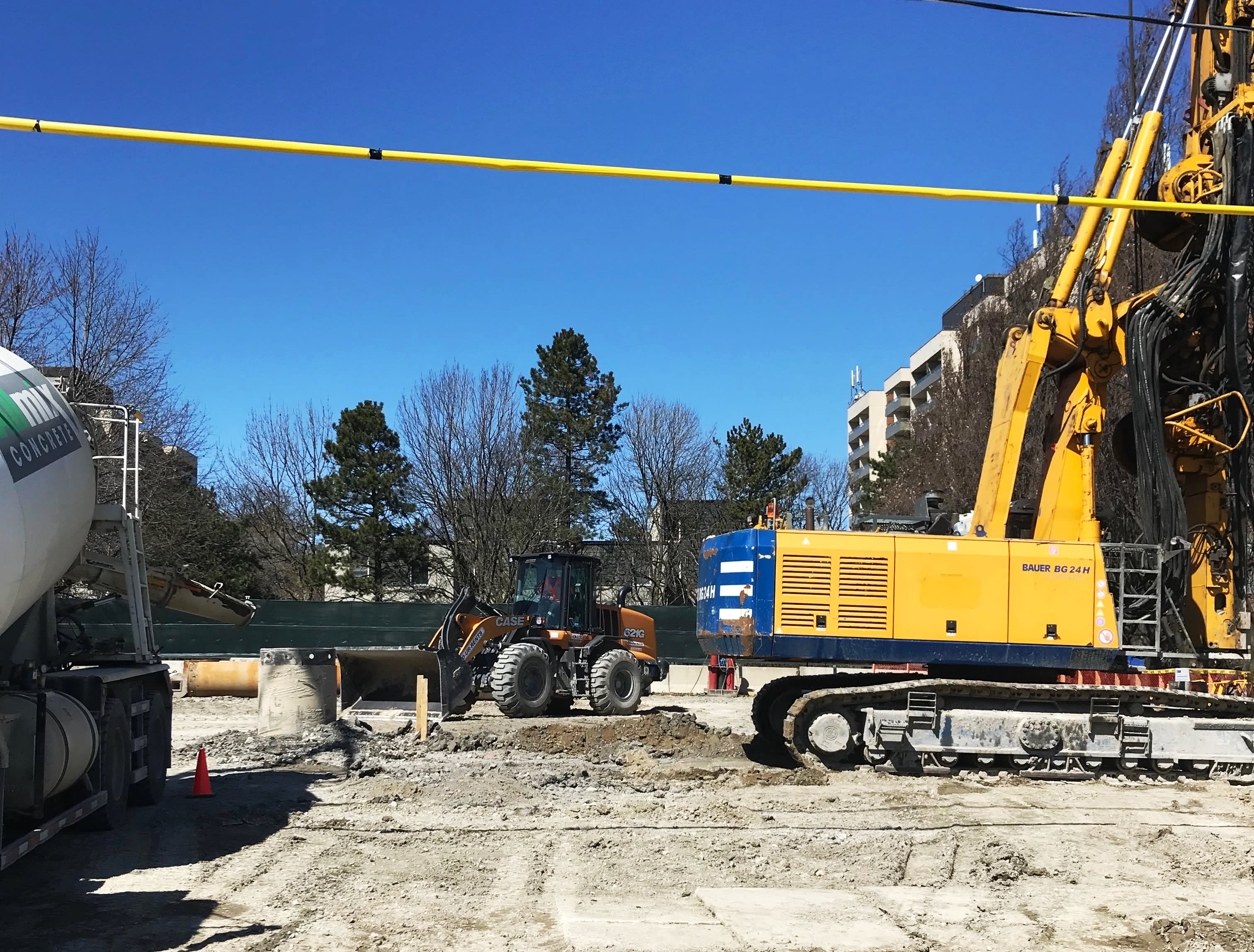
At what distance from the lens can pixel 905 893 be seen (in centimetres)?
788

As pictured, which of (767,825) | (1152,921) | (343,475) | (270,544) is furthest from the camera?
(270,544)

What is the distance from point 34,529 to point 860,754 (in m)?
9.22

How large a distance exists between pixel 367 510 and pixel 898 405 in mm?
55119

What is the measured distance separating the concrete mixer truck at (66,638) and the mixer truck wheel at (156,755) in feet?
0.05

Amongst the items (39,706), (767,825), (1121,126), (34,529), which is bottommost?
(767,825)

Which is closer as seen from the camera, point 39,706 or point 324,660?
point 39,706

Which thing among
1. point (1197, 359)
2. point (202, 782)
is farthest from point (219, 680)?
point (1197, 359)

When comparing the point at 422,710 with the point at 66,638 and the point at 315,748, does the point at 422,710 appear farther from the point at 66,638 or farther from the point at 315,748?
the point at 66,638

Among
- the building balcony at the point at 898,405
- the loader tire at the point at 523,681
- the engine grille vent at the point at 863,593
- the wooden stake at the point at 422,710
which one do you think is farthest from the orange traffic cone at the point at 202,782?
the building balcony at the point at 898,405

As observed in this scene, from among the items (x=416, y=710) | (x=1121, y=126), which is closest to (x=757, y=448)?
(x=1121, y=126)

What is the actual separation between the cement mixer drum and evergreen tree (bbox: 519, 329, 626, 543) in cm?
3538

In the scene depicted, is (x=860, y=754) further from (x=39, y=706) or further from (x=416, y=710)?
(x=39, y=706)

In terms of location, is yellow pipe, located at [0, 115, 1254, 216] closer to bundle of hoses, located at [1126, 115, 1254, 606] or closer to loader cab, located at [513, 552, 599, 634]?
bundle of hoses, located at [1126, 115, 1254, 606]

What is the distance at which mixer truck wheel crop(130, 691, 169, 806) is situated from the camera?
10891mm
